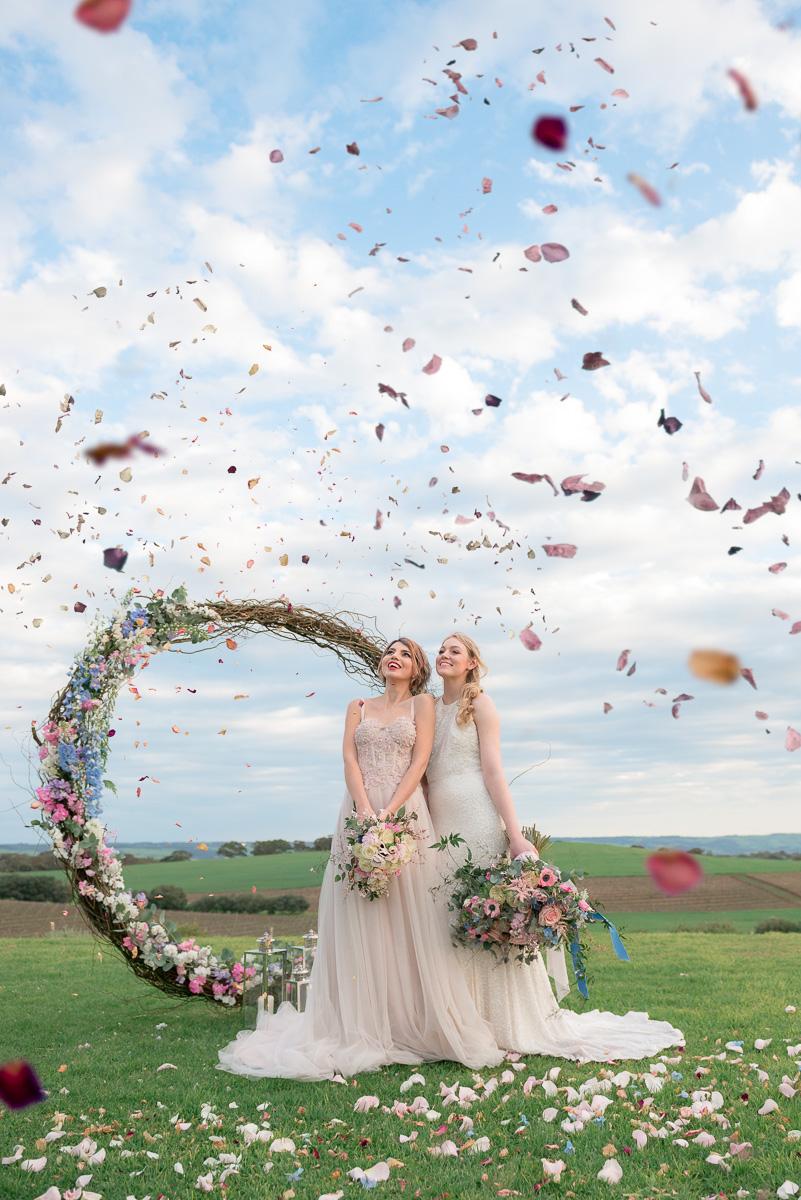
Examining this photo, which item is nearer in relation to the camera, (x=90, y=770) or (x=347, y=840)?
(x=347, y=840)

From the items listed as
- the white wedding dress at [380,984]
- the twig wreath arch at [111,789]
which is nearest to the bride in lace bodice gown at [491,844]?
the white wedding dress at [380,984]

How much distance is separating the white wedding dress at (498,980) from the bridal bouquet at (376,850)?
448 millimetres

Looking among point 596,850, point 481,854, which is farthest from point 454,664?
point 596,850

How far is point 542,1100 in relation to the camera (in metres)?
5.13

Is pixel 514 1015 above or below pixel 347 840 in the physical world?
below

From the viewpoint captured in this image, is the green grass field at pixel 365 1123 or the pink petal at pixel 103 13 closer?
the pink petal at pixel 103 13

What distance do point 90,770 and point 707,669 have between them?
280 inches

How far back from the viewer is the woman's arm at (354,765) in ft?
22.0

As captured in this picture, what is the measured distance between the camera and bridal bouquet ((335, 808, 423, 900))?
625 centimetres

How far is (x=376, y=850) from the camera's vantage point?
623 cm

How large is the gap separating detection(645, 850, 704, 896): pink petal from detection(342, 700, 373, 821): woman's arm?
4532 mm

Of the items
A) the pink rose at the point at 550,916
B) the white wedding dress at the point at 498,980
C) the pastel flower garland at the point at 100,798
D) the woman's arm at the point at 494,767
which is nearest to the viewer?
the pink rose at the point at 550,916

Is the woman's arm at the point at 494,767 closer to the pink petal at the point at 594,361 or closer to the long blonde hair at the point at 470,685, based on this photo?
the long blonde hair at the point at 470,685

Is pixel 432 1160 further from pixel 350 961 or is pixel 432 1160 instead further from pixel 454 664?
pixel 454 664
